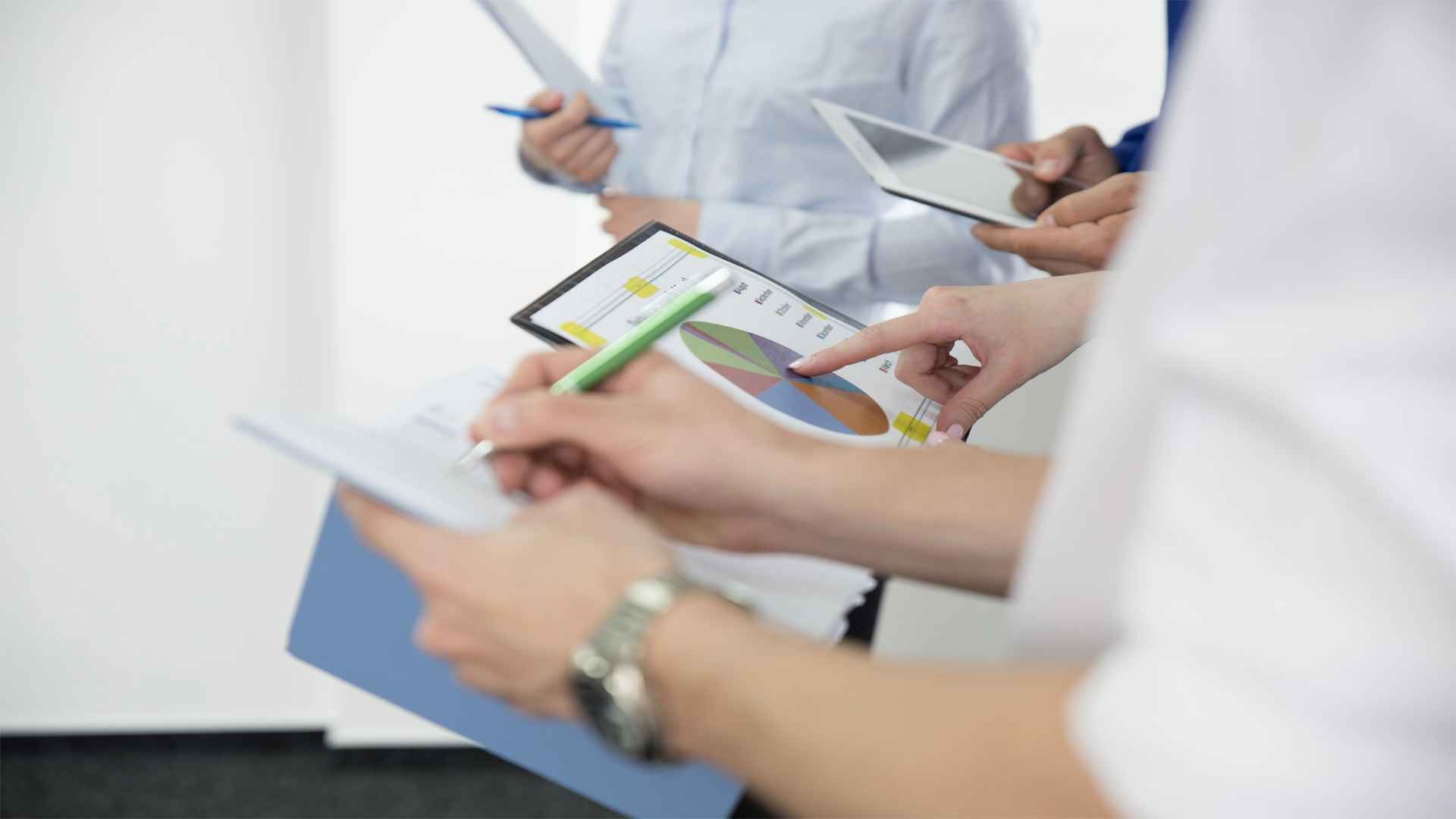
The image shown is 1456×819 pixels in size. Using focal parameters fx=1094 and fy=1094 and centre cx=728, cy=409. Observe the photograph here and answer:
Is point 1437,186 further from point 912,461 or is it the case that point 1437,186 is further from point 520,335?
point 520,335

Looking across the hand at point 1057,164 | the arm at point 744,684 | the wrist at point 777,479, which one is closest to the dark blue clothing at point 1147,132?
the hand at point 1057,164

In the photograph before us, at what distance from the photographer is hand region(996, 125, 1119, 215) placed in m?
1.04

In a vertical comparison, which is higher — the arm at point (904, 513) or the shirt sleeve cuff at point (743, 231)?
the arm at point (904, 513)

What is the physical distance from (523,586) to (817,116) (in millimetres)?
1007

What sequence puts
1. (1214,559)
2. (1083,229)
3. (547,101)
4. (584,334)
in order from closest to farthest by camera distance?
(1214,559) < (584,334) < (1083,229) < (547,101)

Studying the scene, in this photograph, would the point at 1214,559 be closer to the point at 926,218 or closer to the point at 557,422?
the point at 557,422

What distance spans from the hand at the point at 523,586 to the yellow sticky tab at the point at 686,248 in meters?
0.37

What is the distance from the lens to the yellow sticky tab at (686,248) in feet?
2.58

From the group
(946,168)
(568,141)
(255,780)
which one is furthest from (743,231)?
(255,780)

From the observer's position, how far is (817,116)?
4.28 ft

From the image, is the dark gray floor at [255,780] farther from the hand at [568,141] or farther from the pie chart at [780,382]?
the pie chart at [780,382]

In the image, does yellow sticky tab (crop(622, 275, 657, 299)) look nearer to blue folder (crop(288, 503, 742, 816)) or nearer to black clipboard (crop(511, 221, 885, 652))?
black clipboard (crop(511, 221, 885, 652))

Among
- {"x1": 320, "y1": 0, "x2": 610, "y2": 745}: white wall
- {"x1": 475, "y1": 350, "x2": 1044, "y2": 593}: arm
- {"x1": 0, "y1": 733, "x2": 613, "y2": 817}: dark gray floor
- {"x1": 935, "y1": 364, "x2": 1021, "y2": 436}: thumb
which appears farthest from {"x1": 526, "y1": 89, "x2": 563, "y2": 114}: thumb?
{"x1": 0, "y1": 733, "x2": 613, "y2": 817}: dark gray floor

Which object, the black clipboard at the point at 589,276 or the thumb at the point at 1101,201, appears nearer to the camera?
the black clipboard at the point at 589,276
